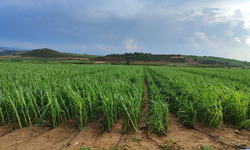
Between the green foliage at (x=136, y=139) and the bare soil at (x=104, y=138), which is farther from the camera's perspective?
the green foliage at (x=136, y=139)

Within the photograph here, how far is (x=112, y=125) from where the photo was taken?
2.65m

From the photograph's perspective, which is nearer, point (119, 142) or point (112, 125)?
point (119, 142)

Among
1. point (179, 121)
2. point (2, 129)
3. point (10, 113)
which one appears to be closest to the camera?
point (2, 129)

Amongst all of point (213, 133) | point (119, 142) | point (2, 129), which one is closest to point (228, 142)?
point (213, 133)

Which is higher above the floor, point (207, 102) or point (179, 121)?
point (207, 102)

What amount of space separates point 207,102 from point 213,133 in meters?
0.67

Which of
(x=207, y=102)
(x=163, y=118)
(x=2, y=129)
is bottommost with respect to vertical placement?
(x=2, y=129)

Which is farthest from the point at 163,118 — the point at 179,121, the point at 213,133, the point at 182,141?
the point at 213,133

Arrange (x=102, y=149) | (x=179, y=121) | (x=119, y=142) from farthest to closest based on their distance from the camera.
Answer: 1. (x=179, y=121)
2. (x=119, y=142)
3. (x=102, y=149)

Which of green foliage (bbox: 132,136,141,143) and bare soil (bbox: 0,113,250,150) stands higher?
green foliage (bbox: 132,136,141,143)

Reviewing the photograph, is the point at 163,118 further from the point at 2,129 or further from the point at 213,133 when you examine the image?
the point at 2,129

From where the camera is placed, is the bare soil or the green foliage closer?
the bare soil

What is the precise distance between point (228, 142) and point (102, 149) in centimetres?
201

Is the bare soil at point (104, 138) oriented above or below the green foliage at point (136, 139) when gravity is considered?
below
